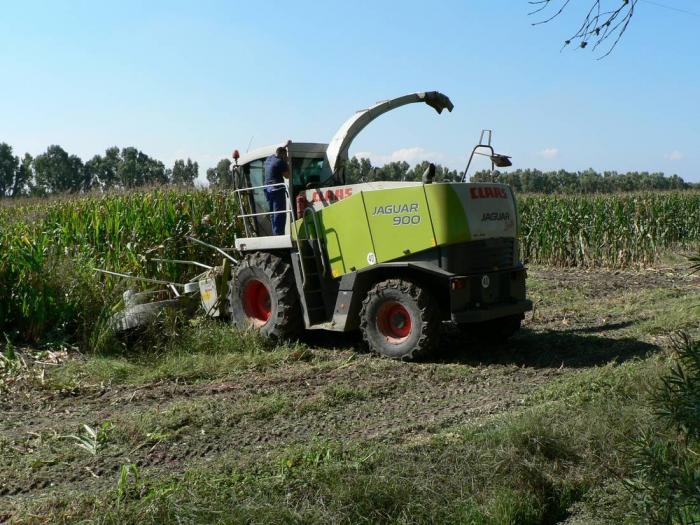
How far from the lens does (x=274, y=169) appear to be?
8961mm

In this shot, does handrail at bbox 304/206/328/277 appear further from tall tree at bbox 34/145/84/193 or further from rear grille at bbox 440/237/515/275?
tall tree at bbox 34/145/84/193

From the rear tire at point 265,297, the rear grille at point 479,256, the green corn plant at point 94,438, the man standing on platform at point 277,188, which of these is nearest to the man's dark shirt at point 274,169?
the man standing on platform at point 277,188

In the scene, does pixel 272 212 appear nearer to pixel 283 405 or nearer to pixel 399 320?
pixel 399 320

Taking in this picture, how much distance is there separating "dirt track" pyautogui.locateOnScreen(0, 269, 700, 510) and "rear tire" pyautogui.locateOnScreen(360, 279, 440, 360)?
0.18 meters

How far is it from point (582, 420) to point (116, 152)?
27.8m

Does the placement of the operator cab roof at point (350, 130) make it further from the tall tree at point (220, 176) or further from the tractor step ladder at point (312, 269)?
the tall tree at point (220, 176)

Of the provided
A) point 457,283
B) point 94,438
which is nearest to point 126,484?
point 94,438

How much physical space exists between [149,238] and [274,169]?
3645 mm

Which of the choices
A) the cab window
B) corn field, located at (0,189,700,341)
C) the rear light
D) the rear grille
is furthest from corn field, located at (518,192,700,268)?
the rear light

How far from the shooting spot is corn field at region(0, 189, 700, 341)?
30.1 ft

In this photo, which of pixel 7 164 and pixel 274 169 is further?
pixel 7 164

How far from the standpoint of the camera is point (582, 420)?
5.17 metres

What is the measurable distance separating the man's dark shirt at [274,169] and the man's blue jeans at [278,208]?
102 mm

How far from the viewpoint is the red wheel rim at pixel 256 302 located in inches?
369
